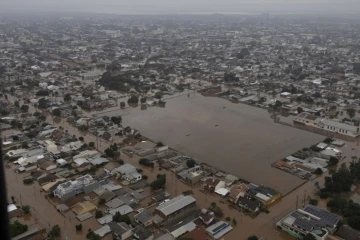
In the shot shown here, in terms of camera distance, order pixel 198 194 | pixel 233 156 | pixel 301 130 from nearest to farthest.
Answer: pixel 198 194
pixel 233 156
pixel 301 130

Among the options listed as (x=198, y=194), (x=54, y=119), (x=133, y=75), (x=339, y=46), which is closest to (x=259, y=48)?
(x=339, y=46)

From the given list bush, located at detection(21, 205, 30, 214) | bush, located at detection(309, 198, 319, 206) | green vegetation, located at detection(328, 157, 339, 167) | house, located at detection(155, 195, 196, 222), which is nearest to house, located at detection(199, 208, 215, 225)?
house, located at detection(155, 195, 196, 222)

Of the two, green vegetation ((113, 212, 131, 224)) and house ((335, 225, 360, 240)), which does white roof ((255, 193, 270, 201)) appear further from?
green vegetation ((113, 212, 131, 224))

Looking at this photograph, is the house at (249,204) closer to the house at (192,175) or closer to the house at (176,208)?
the house at (176,208)

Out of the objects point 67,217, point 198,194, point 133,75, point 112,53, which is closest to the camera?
point 67,217

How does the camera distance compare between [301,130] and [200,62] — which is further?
[200,62]

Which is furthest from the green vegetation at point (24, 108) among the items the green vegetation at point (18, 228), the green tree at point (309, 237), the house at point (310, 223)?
the green tree at point (309, 237)

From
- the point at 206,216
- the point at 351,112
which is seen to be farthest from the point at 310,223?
the point at 351,112

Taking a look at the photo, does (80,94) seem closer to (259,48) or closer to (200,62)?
(200,62)
